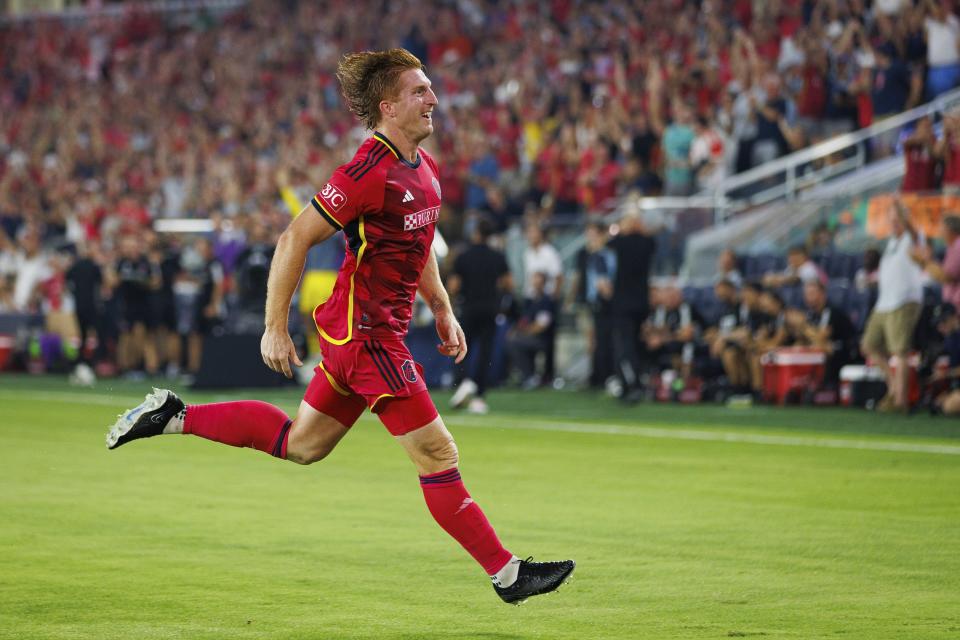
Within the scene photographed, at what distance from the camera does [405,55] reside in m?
6.84

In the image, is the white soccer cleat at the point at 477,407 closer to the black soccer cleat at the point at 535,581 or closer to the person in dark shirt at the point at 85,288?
the person in dark shirt at the point at 85,288

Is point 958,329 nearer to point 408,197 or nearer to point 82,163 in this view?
point 408,197

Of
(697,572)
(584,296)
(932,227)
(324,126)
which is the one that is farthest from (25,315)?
(697,572)

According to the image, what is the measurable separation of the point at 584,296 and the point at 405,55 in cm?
1550

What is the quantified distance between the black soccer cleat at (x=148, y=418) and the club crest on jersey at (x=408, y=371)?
3.78 ft

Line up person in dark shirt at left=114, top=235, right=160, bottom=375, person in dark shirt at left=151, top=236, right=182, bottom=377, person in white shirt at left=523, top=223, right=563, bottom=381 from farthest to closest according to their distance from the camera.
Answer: person in dark shirt at left=151, top=236, right=182, bottom=377 → person in dark shirt at left=114, top=235, right=160, bottom=375 → person in white shirt at left=523, top=223, right=563, bottom=381

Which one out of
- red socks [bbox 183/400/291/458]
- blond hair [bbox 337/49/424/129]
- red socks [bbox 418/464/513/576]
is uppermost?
blond hair [bbox 337/49/424/129]

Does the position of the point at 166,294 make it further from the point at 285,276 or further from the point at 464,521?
the point at 464,521

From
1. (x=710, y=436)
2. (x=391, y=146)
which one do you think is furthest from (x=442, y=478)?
(x=710, y=436)

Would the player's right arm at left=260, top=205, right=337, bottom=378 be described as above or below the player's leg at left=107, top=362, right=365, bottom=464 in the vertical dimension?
above

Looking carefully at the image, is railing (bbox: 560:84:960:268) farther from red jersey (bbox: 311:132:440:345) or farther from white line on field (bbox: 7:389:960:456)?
red jersey (bbox: 311:132:440:345)

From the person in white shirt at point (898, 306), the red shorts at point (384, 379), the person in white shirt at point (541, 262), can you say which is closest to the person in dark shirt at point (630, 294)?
the person in white shirt at point (898, 306)

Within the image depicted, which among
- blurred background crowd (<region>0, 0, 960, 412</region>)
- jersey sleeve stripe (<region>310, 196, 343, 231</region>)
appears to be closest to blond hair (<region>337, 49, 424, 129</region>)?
jersey sleeve stripe (<region>310, 196, 343, 231</region>)

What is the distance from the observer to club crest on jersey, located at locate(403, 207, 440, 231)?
6.68m
